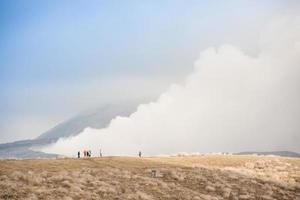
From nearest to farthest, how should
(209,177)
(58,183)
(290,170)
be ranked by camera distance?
(58,183) → (209,177) → (290,170)

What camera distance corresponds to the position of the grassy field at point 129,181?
131 feet

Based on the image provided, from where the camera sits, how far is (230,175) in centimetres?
5656

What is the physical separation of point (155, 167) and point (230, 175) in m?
9.31

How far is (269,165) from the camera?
7350cm

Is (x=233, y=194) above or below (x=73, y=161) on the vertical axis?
below

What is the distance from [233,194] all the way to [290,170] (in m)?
26.9

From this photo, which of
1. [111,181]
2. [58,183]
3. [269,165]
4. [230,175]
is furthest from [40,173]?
[269,165]

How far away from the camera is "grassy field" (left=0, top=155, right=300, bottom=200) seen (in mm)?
39781

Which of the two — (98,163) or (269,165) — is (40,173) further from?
(269,165)

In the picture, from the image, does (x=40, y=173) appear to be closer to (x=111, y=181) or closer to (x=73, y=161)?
(x=111, y=181)

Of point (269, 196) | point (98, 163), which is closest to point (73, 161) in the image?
point (98, 163)

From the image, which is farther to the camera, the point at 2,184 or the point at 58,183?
the point at 58,183

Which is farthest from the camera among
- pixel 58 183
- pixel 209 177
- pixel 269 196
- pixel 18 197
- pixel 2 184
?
pixel 209 177

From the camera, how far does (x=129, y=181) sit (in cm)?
4653
